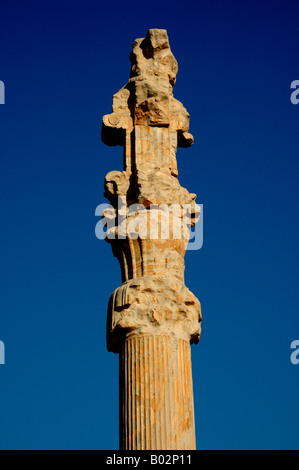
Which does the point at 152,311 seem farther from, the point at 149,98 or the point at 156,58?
the point at 156,58

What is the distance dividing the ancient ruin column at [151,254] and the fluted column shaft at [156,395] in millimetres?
15

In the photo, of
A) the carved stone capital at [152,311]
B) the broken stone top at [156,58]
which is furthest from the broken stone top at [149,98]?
the carved stone capital at [152,311]

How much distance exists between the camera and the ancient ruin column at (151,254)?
12.6m

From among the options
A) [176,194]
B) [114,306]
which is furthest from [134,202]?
[114,306]

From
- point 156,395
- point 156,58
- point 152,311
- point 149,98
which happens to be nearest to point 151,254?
point 152,311

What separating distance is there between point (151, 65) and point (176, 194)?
282cm

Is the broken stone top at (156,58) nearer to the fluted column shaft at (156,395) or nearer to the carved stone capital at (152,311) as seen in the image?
the carved stone capital at (152,311)

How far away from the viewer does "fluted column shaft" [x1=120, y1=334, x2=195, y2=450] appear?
487 inches

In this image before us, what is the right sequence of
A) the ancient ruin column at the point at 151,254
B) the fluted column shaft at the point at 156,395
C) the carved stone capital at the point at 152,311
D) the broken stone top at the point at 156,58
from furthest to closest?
the broken stone top at the point at 156,58, the carved stone capital at the point at 152,311, the ancient ruin column at the point at 151,254, the fluted column shaft at the point at 156,395

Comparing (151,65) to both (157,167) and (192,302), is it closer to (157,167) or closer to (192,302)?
(157,167)

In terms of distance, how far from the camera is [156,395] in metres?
12.6

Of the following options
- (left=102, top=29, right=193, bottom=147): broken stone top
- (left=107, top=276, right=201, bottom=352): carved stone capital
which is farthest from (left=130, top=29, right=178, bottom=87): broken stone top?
(left=107, top=276, right=201, bottom=352): carved stone capital

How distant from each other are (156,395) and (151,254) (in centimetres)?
250

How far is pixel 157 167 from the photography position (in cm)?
1481
